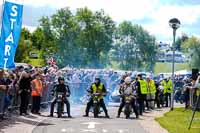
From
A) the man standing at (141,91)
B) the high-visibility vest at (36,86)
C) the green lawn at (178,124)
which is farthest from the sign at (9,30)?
the man standing at (141,91)

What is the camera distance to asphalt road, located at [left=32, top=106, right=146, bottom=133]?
1939 centimetres

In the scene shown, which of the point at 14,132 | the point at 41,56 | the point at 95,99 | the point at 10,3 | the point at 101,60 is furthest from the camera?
the point at 101,60

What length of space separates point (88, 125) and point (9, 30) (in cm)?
593

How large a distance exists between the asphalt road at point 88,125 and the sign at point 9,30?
323cm

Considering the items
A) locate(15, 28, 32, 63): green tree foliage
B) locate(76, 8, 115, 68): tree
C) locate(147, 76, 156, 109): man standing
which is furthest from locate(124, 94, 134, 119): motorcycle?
locate(76, 8, 115, 68): tree

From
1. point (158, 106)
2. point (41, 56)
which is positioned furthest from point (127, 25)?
point (158, 106)

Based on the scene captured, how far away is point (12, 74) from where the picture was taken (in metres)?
24.3

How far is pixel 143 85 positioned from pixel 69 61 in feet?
274

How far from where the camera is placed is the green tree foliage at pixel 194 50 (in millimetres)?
111838

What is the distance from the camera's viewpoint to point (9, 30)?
16.7 m

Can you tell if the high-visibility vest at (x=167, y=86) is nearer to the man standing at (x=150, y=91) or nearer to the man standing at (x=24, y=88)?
the man standing at (x=150, y=91)

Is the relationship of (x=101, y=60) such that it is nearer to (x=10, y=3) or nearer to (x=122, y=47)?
(x=122, y=47)

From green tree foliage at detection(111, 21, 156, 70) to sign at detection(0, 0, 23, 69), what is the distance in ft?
359

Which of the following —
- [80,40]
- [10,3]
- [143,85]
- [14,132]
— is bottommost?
[14,132]
